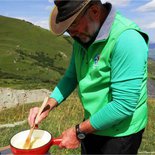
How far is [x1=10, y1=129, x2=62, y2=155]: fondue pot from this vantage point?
3.07 meters

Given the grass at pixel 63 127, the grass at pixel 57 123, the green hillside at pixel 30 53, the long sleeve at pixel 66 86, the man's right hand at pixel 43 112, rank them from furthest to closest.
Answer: the green hillside at pixel 30 53 → the grass at pixel 57 123 → the grass at pixel 63 127 → the long sleeve at pixel 66 86 → the man's right hand at pixel 43 112

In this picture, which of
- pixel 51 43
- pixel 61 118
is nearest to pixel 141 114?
pixel 61 118

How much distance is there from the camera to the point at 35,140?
3.42 metres

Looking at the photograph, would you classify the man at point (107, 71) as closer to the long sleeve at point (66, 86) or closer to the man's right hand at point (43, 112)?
the man's right hand at point (43, 112)

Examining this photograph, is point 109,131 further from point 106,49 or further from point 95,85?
point 106,49

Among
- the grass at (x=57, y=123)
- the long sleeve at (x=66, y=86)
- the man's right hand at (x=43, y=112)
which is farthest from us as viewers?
the grass at (x=57, y=123)

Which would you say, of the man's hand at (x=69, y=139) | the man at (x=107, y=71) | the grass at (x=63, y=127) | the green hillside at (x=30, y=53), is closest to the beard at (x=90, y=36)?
the man at (x=107, y=71)

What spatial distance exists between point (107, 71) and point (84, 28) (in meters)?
0.44

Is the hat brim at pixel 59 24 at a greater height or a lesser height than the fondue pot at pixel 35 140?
greater

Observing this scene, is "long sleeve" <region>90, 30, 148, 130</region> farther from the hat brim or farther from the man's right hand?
the man's right hand

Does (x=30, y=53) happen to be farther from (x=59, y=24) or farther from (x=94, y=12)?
(x=94, y=12)

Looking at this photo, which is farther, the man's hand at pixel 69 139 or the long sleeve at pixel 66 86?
the long sleeve at pixel 66 86

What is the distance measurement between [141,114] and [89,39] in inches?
34.7

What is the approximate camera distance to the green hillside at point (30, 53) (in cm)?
7312
